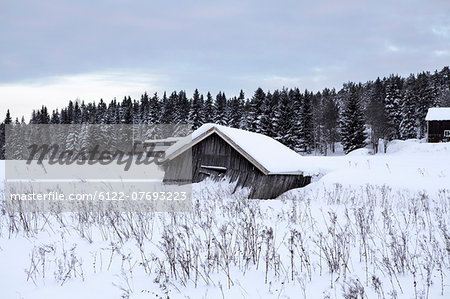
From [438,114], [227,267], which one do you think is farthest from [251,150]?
[438,114]

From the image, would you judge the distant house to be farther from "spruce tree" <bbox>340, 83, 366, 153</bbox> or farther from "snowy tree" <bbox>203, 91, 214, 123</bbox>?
"snowy tree" <bbox>203, 91, 214, 123</bbox>

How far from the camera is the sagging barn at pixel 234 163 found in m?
13.6

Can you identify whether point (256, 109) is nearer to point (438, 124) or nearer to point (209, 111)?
point (209, 111)

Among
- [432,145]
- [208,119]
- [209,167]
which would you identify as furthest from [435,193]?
[208,119]

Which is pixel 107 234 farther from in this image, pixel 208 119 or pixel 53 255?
pixel 208 119

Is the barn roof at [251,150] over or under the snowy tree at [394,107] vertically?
under

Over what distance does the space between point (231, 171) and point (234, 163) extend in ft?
1.34

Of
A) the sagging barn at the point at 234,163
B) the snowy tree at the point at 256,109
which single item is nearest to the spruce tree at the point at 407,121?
the snowy tree at the point at 256,109

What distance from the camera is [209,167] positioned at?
14.8 m

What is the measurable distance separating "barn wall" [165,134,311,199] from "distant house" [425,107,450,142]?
45.5m

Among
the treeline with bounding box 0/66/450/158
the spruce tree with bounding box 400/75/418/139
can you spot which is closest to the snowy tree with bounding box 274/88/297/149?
the treeline with bounding box 0/66/450/158

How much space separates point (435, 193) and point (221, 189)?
8.17m

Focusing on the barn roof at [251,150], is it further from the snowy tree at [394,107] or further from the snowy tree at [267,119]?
the snowy tree at [394,107]

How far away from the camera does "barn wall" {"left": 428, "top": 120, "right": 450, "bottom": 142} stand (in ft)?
164
